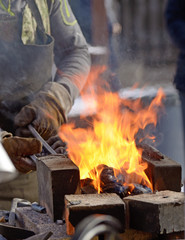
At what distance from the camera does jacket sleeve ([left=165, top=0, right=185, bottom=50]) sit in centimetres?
407

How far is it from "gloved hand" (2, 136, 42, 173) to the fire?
327 millimetres

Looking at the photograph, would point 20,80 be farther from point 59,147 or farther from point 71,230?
point 71,230

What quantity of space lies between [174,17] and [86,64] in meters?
1.06

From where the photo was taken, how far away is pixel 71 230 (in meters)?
3.21

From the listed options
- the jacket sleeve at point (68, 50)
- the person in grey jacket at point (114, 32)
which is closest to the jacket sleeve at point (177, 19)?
the person in grey jacket at point (114, 32)

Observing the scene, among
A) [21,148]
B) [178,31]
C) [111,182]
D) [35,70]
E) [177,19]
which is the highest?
[177,19]

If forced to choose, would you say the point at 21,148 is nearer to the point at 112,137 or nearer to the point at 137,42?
the point at 112,137

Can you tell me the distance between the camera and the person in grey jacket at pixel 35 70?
4457 millimetres

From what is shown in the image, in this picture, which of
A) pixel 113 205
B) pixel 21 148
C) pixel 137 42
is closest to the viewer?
pixel 113 205

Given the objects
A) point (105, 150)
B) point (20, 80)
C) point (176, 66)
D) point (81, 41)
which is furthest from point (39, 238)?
point (176, 66)

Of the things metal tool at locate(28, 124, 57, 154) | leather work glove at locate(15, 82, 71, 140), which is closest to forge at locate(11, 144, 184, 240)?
metal tool at locate(28, 124, 57, 154)

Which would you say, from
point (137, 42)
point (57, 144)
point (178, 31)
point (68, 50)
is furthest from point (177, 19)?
point (57, 144)

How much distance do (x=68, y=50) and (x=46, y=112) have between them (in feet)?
2.30

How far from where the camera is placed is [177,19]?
4164 mm
